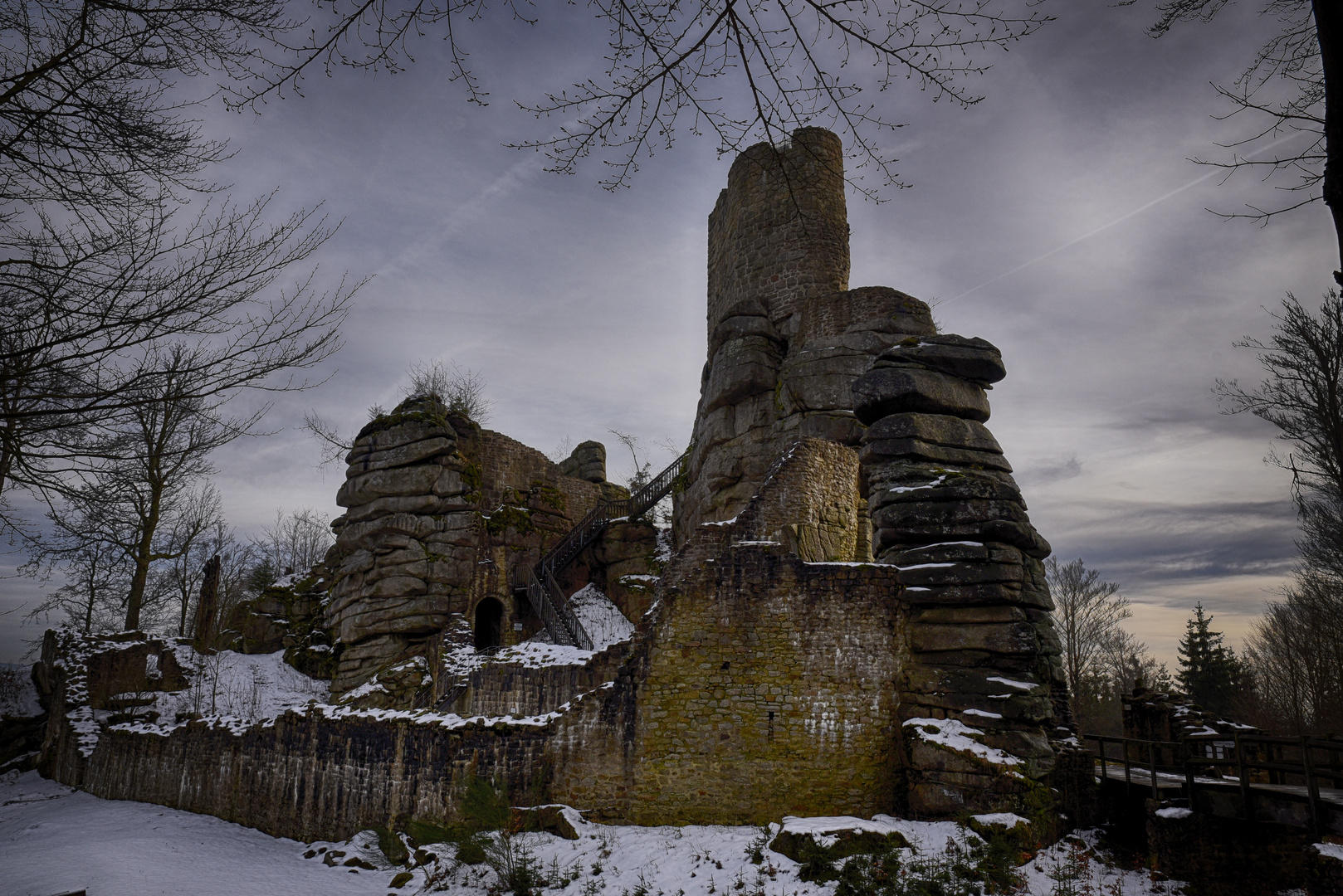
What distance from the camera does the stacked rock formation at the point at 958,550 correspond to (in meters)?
9.92

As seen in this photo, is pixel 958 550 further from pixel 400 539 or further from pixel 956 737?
pixel 400 539

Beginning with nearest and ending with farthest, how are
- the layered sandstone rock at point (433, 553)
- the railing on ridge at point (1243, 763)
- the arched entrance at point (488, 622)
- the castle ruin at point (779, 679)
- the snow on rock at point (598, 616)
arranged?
the railing on ridge at point (1243, 763) → the castle ruin at point (779, 679) → the layered sandstone rock at point (433, 553) → the snow on rock at point (598, 616) → the arched entrance at point (488, 622)

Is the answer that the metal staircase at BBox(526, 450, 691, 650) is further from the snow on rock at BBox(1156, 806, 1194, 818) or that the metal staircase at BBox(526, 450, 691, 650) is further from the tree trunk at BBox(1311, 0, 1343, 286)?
the tree trunk at BBox(1311, 0, 1343, 286)

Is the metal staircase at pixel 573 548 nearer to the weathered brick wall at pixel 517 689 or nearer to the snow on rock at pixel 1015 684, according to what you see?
the weathered brick wall at pixel 517 689

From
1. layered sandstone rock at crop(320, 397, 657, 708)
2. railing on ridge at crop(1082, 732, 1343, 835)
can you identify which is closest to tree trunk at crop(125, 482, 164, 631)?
layered sandstone rock at crop(320, 397, 657, 708)

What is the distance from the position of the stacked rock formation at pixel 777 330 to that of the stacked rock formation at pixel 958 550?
223 inches

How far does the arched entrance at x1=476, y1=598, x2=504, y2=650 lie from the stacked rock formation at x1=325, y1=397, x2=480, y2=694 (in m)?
1.77

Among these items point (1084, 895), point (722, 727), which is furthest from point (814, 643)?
point (1084, 895)

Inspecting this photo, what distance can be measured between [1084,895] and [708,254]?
70.0 feet

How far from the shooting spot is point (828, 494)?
14.6m

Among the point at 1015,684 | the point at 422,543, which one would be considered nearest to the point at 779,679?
the point at 1015,684

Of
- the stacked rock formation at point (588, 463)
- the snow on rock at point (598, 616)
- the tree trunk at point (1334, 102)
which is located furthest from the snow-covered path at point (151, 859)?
the stacked rock formation at point (588, 463)

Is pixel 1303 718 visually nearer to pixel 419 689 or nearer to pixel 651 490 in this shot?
pixel 651 490

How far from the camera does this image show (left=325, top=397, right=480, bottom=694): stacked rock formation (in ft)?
69.8
